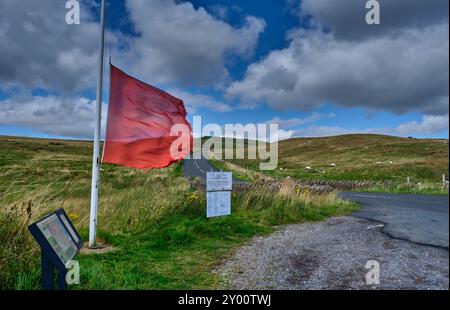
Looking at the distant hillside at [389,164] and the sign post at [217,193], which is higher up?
the distant hillside at [389,164]

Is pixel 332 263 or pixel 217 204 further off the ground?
pixel 217 204

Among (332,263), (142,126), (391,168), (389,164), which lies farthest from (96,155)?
(389,164)

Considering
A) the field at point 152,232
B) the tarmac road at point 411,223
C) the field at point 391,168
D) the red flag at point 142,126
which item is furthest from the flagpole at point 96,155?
the tarmac road at point 411,223

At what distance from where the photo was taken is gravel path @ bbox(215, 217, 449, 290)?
180 inches

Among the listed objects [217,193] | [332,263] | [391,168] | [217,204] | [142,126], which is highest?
[142,126]

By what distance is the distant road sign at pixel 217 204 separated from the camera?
8.85 metres

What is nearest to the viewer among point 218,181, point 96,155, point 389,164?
point 96,155

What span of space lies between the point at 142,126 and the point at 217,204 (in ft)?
10.0

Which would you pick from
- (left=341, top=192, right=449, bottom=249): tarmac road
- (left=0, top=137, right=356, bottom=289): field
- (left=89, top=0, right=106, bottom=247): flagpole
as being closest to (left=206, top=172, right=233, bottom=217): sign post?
(left=0, top=137, right=356, bottom=289): field

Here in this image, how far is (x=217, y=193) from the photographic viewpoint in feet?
30.1

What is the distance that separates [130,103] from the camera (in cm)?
721

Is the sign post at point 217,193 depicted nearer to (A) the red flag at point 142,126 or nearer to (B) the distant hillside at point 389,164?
(A) the red flag at point 142,126

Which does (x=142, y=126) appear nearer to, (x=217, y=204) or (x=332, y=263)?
(x=217, y=204)

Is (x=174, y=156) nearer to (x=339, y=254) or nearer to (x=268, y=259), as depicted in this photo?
(x=268, y=259)
